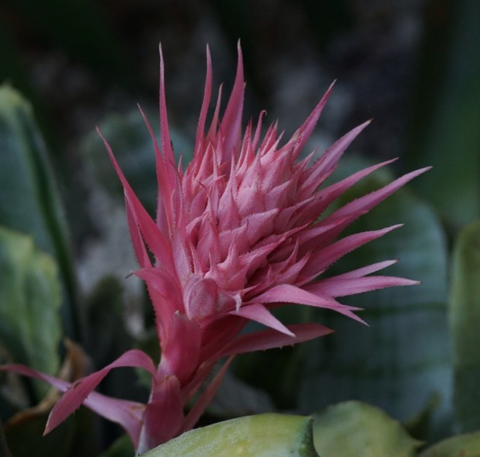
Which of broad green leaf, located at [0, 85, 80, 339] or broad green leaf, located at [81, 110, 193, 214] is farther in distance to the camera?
broad green leaf, located at [81, 110, 193, 214]

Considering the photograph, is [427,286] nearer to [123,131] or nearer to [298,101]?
[123,131]

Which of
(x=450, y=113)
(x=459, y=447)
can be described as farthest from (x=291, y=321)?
(x=450, y=113)

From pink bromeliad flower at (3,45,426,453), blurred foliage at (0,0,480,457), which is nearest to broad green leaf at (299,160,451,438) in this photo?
blurred foliage at (0,0,480,457)

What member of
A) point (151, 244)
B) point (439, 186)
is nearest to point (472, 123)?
point (439, 186)

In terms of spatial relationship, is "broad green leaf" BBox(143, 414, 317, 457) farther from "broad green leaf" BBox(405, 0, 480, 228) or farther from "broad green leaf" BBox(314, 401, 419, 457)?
"broad green leaf" BBox(405, 0, 480, 228)

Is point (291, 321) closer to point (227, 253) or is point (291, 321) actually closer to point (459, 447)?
point (459, 447)

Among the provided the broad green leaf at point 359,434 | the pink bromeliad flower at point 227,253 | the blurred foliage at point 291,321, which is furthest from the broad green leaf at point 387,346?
the pink bromeliad flower at point 227,253
